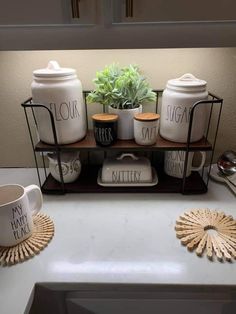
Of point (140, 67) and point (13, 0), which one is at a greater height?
point (13, 0)

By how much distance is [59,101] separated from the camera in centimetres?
70

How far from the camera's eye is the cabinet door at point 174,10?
0.54 meters

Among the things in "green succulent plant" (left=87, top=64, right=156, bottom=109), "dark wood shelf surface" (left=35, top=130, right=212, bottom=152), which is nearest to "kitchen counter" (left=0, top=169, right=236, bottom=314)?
"dark wood shelf surface" (left=35, top=130, right=212, bottom=152)

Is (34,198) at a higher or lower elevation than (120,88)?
lower

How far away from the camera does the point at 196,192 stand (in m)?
0.81

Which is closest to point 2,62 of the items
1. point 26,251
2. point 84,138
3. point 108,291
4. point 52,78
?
point 52,78

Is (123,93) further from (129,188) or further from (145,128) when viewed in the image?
(129,188)

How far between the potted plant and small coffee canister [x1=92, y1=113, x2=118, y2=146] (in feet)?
0.12

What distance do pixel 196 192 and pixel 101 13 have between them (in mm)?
563

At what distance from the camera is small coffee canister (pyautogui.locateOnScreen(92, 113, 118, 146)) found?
710 mm

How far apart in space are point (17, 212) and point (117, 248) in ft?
0.79

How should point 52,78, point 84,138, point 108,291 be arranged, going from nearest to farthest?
point 108,291
point 52,78
point 84,138

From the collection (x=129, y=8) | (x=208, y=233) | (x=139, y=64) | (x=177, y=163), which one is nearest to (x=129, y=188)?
(x=177, y=163)

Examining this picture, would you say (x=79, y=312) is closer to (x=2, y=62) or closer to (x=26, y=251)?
(x=26, y=251)
